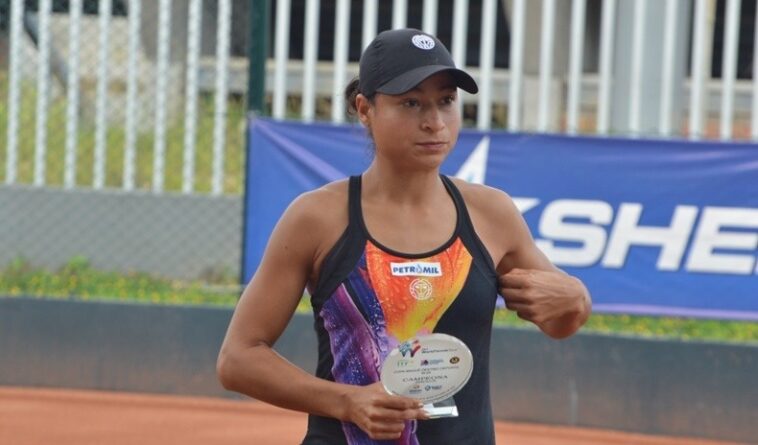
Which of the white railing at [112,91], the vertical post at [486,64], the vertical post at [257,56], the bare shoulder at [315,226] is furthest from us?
the white railing at [112,91]

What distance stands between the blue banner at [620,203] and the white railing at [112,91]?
1.94m

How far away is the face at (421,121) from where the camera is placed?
9.97ft

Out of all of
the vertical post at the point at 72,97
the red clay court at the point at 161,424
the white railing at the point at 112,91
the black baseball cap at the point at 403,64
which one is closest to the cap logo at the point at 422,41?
the black baseball cap at the point at 403,64

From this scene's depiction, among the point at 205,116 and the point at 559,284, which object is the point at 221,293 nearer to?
the point at 205,116

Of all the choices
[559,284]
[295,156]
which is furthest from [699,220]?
[559,284]

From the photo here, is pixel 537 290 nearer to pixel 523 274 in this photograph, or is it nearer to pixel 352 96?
pixel 523 274

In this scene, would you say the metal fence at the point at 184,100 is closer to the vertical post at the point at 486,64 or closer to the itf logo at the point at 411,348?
the vertical post at the point at 486,64

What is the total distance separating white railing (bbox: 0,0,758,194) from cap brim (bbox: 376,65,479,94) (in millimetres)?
7155

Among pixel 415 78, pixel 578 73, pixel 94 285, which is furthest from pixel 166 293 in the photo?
pixel 415 78

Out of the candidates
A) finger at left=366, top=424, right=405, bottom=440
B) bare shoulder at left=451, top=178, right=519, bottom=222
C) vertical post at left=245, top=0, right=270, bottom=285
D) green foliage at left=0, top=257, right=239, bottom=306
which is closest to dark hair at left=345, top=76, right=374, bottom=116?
bare shoulder at left=451, top=178, right=519, bottom=222

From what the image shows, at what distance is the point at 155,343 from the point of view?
882cm

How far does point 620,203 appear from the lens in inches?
336

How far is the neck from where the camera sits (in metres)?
3.16

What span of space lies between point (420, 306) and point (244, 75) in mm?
7985
